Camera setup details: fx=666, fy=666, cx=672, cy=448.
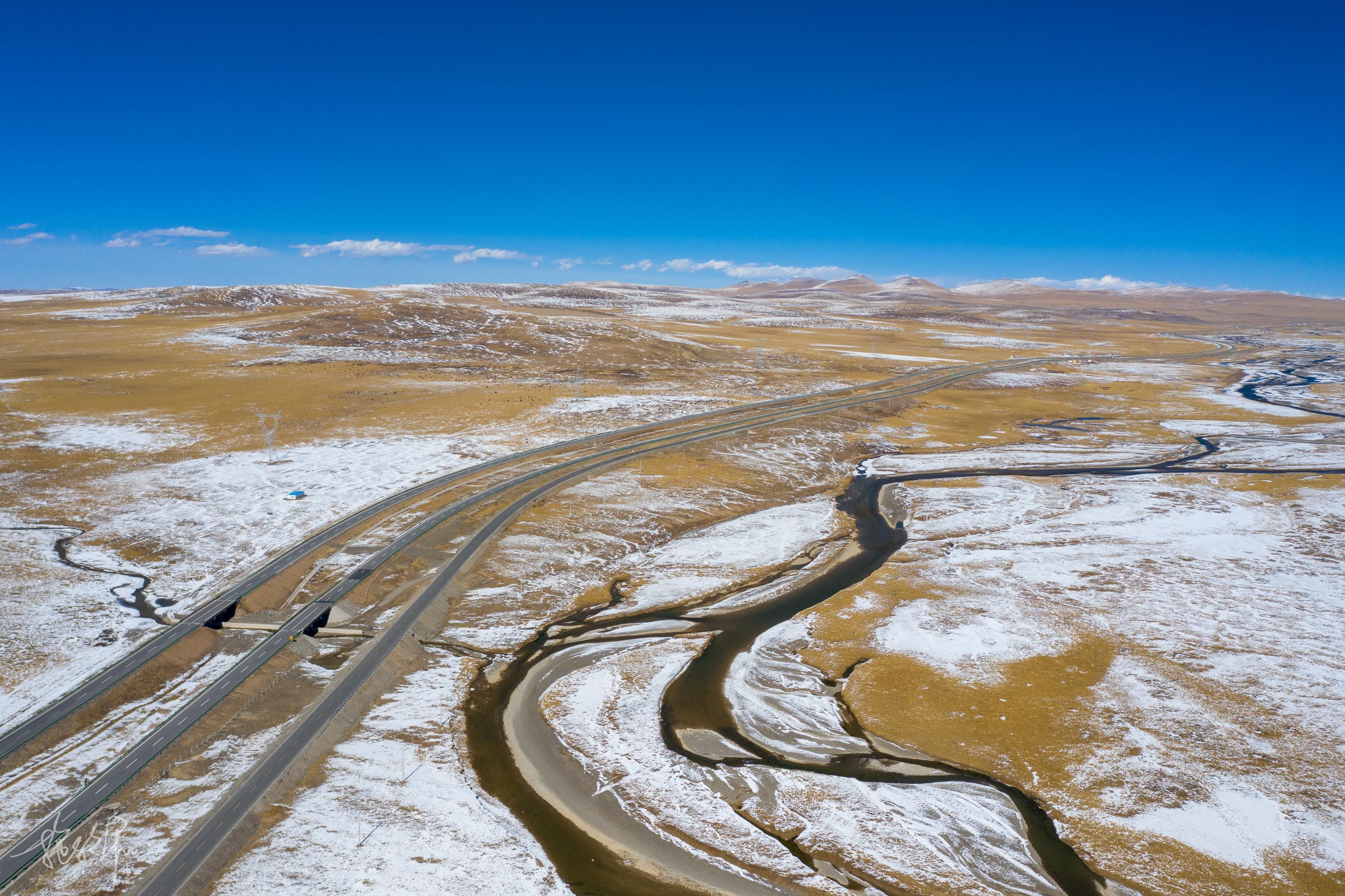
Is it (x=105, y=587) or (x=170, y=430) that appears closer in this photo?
(x=105, y=587)

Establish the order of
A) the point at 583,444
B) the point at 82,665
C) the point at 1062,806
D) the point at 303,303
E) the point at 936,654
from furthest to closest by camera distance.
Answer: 1. the point at 303,303
2. the point at 583,444
3. the point at 936,654
4. the point at 82,665
5. the point at 1062,806

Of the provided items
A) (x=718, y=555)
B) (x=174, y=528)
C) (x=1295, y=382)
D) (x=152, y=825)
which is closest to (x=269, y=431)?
(x=174, y=528)

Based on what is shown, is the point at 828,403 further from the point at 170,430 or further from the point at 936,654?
the point at 170,430

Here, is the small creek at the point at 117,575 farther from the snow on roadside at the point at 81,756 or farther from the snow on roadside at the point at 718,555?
the snow on roadside at the point at 718,555

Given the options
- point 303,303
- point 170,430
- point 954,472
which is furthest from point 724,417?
point 303,303

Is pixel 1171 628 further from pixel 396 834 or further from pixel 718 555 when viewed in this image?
pixel 396 834

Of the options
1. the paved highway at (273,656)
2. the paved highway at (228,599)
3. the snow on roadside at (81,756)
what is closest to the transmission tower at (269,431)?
the paved highway at (228,599)
